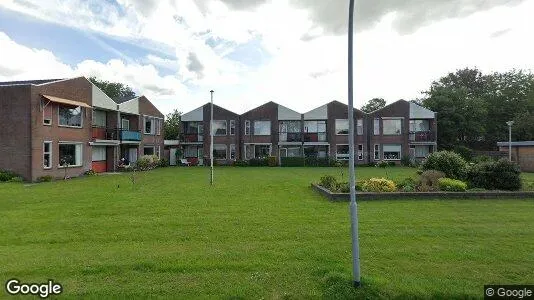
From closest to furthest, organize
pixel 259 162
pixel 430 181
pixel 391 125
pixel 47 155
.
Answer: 1. pixel 430 181
2. pixel 47 155
3. pixel 259 162
4. pixel 391 125

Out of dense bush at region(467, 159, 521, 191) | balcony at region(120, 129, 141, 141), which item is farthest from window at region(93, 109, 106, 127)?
dense bush at region(467, 159, 521, 191)

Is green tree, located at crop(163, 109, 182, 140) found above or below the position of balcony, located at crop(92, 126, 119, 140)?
above

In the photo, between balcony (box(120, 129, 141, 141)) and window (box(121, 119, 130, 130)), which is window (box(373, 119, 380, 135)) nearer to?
balcony (box(120, 129, 141, 141))

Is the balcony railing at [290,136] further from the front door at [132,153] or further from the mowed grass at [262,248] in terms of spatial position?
the mowed grass at [262,248]

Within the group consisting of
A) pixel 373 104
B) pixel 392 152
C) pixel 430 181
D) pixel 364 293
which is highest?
pixel 373 104

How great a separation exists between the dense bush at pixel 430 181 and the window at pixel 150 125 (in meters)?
30.3

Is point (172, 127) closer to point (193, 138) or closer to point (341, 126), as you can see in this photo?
point (193, 138)

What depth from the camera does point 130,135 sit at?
3484cm

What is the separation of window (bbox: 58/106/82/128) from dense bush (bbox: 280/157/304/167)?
23642 mm

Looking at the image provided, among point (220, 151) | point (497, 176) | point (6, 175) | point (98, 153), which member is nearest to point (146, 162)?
point (98, 153)

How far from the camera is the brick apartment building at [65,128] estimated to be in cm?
2331

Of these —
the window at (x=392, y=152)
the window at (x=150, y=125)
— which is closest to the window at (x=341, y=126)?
the window at (x=392, y=152)

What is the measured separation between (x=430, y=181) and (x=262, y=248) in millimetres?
12218

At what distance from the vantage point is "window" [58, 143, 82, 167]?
26391 millimetres
